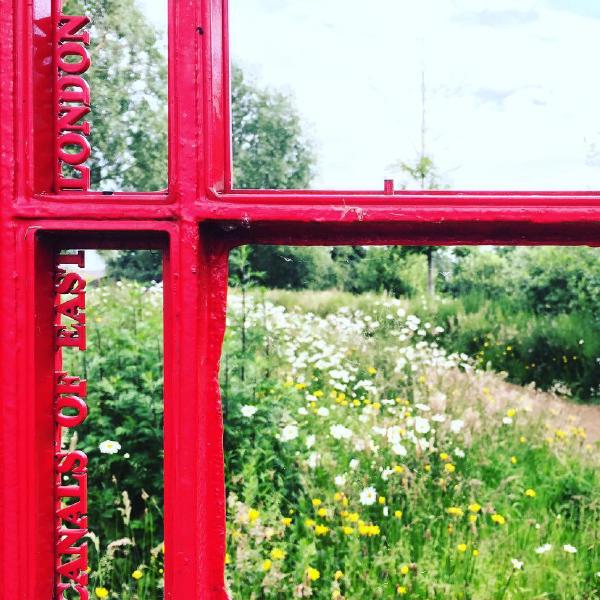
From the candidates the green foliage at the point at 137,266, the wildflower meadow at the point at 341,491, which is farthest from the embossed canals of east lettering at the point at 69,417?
the green foliage at the point at 137,266

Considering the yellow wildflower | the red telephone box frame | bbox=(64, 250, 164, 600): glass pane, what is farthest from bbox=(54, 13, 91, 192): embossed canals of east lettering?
the yellow wildflower

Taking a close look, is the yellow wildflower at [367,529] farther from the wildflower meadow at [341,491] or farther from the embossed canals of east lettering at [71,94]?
the embossed canals of east lettering at [71,94]

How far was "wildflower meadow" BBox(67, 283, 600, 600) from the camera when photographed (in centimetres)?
195

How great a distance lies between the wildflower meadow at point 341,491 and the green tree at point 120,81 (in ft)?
2.79

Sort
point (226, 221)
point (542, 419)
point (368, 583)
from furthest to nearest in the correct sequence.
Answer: point (542, 419)
point (368, 583)
point (226, 221)

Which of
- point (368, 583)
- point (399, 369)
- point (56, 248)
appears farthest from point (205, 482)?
point (399, 369)

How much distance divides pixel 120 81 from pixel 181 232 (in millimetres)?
811

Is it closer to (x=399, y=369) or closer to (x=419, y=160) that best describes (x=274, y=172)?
(x=419, y=160)

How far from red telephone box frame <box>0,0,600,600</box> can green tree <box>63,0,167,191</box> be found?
41cm

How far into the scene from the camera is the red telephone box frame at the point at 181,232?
0.85m

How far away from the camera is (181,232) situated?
2.77ft

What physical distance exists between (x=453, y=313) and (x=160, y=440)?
15.8 feet

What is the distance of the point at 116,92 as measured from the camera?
149cm

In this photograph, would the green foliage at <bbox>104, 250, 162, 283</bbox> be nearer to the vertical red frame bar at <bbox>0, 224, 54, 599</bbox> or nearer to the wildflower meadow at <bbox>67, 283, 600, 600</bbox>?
the wildflower meadow at <bbox>67, 283, 600, 600</bbox>
